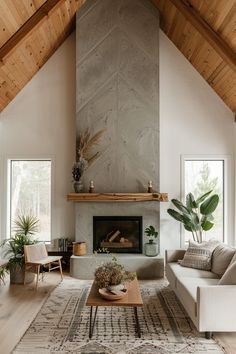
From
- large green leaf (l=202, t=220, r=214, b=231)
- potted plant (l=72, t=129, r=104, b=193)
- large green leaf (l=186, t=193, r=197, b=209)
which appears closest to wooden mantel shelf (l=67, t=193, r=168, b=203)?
potted plant (l=72, t=129, r=104, b=193)

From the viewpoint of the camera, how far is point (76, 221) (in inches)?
255

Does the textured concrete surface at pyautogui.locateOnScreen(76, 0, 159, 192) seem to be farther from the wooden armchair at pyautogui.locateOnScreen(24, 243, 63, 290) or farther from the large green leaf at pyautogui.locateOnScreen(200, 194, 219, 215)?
the wooden armchair at pyautogui.locateOnScreen(24, 243, 63, 290)

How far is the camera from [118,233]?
6484mm

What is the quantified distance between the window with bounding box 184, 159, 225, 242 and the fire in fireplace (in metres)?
1.05

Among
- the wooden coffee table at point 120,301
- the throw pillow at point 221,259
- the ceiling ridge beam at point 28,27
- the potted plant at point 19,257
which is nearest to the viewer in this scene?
the wooden coffee table at point 120,301

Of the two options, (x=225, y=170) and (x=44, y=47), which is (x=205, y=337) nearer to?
(x=225, y=170)

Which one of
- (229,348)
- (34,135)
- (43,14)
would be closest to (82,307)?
(229,348)

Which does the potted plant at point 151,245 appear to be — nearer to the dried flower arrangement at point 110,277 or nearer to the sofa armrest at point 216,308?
the dried flower arrangement at point 110,277

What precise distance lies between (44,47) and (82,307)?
4526 mm

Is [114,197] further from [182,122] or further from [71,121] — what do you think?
[182,122]

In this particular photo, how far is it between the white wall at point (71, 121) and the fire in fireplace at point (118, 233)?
0.65m

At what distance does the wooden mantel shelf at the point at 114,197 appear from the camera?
245 inches

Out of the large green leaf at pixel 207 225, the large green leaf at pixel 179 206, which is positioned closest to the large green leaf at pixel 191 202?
the large green leaf at pixel 179 206

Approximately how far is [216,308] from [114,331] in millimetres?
1111
